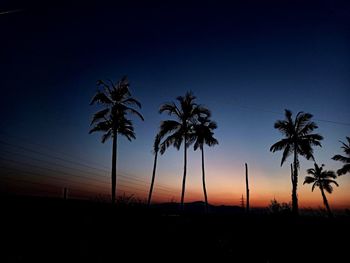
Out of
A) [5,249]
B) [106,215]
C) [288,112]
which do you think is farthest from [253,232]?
[288,112]

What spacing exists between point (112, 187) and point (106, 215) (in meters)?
15.9

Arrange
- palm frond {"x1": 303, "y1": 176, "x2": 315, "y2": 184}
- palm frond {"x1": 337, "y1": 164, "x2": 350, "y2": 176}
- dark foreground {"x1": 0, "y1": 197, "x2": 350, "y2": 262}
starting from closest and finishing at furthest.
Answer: dark foreground {"x1": 0, "y1": 197, "x2": 350, "y2": 262} → palm frond {"x1": 337, "y1": 164, "x2": 350, "y2": 176} → palm frond {"x1": 303, "y1": 176, "x2": 315, "y2": 184}

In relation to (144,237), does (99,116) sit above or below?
above

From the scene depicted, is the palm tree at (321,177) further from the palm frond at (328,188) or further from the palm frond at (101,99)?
the palm frond at (101,99)

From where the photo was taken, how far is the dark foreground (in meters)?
3.96

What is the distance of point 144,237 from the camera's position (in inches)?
202

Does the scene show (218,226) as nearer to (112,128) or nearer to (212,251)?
(212,251)

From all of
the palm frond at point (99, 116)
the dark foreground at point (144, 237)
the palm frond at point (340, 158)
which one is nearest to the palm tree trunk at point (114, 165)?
the palm frond at point (99, 116)

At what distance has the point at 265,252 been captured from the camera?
5.78 metres

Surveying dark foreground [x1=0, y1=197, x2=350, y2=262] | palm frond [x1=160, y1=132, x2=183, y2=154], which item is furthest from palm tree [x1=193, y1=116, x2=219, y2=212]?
dark foreground [x1=0, y1=197, x2=350, y2=262]

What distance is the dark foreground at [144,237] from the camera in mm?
3965

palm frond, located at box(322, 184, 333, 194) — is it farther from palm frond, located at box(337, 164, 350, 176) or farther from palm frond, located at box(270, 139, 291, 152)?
palm frond, located at box(270, 139, 291, 152)

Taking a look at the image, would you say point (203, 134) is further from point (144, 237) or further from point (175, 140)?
point (144, 237)

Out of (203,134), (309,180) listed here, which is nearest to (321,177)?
(309,180)
